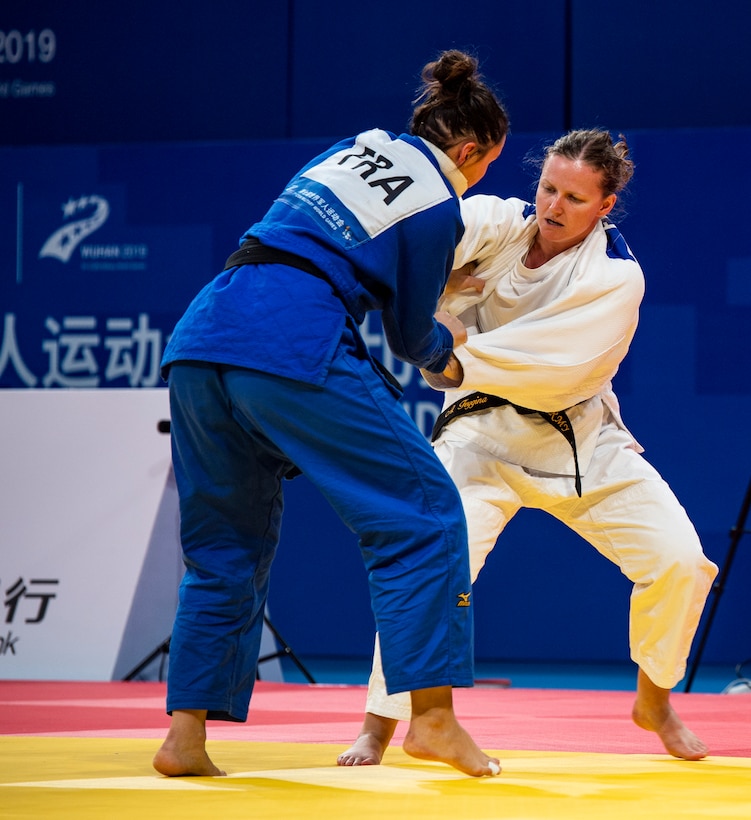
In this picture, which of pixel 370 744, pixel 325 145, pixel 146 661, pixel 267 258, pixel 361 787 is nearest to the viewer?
pixel 361 787

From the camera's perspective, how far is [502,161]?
652cm

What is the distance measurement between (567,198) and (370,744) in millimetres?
1248

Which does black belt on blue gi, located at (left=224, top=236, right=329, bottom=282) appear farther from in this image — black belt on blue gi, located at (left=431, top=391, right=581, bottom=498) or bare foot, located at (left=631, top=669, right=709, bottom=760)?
bare foot, located at (left=631, top=669, right=709, bottom=760)

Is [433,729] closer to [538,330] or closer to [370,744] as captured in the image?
[370,744]

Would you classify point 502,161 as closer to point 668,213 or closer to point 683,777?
point 668,213

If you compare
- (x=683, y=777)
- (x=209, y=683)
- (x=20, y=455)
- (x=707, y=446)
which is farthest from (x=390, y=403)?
(x=707, y=446)

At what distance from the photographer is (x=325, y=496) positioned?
2.13 m

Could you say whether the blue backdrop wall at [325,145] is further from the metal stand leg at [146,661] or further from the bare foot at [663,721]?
the bare foot at [663,721]

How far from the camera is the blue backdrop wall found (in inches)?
250

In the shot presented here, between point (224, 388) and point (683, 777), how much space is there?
3.46ft

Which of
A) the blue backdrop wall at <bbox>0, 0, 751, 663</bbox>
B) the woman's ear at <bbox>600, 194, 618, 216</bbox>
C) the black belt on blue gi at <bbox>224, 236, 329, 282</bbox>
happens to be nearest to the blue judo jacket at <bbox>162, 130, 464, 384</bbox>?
the black belt on blue gi at <bbox>224, 236, 329, 282</bbox>

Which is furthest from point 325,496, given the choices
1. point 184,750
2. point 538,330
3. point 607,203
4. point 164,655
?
point 164,655

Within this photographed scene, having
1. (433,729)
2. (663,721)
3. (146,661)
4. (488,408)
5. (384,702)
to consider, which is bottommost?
(146,661)

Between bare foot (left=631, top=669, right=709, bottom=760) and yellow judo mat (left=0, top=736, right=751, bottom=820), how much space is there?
0.13 ft
